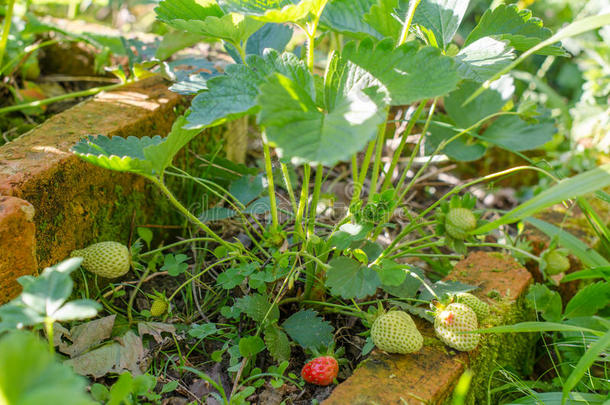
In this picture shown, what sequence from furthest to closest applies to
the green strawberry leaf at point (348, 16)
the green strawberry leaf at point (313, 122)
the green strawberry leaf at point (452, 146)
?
the green strawberry leaf at point (452, 146) → the green strawberry leaf at point (348, 16) → the green strawberry leaf at point (313, 122)

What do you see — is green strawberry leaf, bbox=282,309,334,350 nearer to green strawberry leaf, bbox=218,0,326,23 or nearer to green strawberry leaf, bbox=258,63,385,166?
green strawberry leaf, bbox=258,63,385,166

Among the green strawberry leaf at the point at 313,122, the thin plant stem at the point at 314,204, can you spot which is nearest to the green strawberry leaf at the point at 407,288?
the thin plant stem at the point at 314,204

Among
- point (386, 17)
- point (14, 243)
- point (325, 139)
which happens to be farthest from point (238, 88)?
point (14, 243)

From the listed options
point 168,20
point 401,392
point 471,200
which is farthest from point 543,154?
point 168,20

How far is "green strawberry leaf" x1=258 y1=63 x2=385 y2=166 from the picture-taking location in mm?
773

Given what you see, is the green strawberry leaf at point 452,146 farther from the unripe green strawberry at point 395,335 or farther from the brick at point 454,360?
the unripe green strawberry at point 395,335

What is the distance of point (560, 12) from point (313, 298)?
103 inches

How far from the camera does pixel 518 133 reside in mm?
1558

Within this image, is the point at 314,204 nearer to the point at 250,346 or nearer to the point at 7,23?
the point at 250,346

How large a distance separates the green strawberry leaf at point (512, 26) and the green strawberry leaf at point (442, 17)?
0.17ft

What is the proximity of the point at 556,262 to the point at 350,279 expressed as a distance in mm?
626

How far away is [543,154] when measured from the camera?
87.0 inches

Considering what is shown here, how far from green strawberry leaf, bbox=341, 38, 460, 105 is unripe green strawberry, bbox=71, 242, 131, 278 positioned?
24.5 inches

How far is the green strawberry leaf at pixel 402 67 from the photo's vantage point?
0.92 m
